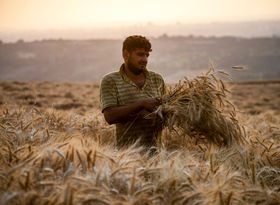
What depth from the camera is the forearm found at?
120 inches

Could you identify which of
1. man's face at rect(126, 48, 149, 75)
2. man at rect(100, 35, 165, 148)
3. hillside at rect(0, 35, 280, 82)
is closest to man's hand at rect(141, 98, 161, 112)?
man at rect(100, 35, 165, 148)

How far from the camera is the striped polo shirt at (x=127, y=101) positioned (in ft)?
11.0

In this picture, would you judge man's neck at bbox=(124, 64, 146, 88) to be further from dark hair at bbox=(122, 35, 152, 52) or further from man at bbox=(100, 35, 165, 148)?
dark hair at bbox=(122, 35, 152, 52)

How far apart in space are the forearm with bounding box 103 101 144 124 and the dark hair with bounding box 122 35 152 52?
2.26 ft

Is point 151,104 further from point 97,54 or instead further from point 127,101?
point 97,54

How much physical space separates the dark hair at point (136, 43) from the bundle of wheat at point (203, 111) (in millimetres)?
678

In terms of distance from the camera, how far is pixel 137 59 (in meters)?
3.39

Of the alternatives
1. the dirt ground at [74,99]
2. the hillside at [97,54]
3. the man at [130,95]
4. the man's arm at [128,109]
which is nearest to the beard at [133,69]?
the man at [130,95]

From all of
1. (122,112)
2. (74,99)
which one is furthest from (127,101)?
(74,99)

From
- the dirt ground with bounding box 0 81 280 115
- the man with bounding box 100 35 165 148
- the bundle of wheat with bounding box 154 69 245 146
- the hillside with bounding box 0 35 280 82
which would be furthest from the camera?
the hillside with bounding box 0 35 280 82

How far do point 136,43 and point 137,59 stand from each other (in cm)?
18

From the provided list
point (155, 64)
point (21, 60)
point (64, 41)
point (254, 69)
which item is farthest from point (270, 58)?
point (21, 60)

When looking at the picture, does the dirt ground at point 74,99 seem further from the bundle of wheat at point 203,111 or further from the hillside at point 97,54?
the hillside at point 97,54

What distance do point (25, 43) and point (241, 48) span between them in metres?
75.6
